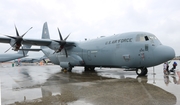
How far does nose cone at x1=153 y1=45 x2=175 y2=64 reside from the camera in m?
10.5

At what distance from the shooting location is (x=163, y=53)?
1048 centimetres

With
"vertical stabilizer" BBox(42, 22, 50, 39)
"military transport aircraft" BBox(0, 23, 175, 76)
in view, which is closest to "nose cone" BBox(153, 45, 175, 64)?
"military transport aircraft" BBox(0, 23, 175, 76)

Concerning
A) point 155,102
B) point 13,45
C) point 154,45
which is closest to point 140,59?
point 154,45

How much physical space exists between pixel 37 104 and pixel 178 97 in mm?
4926

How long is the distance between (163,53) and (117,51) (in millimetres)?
3682

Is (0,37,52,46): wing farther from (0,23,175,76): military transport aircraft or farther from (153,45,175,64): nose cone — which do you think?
(153,45,175,64): nose cone

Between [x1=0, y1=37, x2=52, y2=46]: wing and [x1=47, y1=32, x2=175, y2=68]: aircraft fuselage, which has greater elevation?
[x1=0, y1=37, x2=52, y2=46]: wing

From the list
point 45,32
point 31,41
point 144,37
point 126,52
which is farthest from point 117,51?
point 45,32

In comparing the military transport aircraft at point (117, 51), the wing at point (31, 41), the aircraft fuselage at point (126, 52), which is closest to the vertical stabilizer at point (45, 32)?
the military transport aircraft at point (117, 51)

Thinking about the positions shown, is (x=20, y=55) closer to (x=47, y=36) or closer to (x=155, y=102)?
(x=47, y=36)

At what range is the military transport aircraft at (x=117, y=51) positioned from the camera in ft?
36.2

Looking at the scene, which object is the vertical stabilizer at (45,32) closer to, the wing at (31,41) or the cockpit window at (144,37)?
the wing at (31,41)

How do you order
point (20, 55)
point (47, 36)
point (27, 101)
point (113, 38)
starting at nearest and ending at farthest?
point (27, 101)
point (113, 38)
point (47, 36)
point (20, 55)

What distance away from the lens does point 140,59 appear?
454 inches
